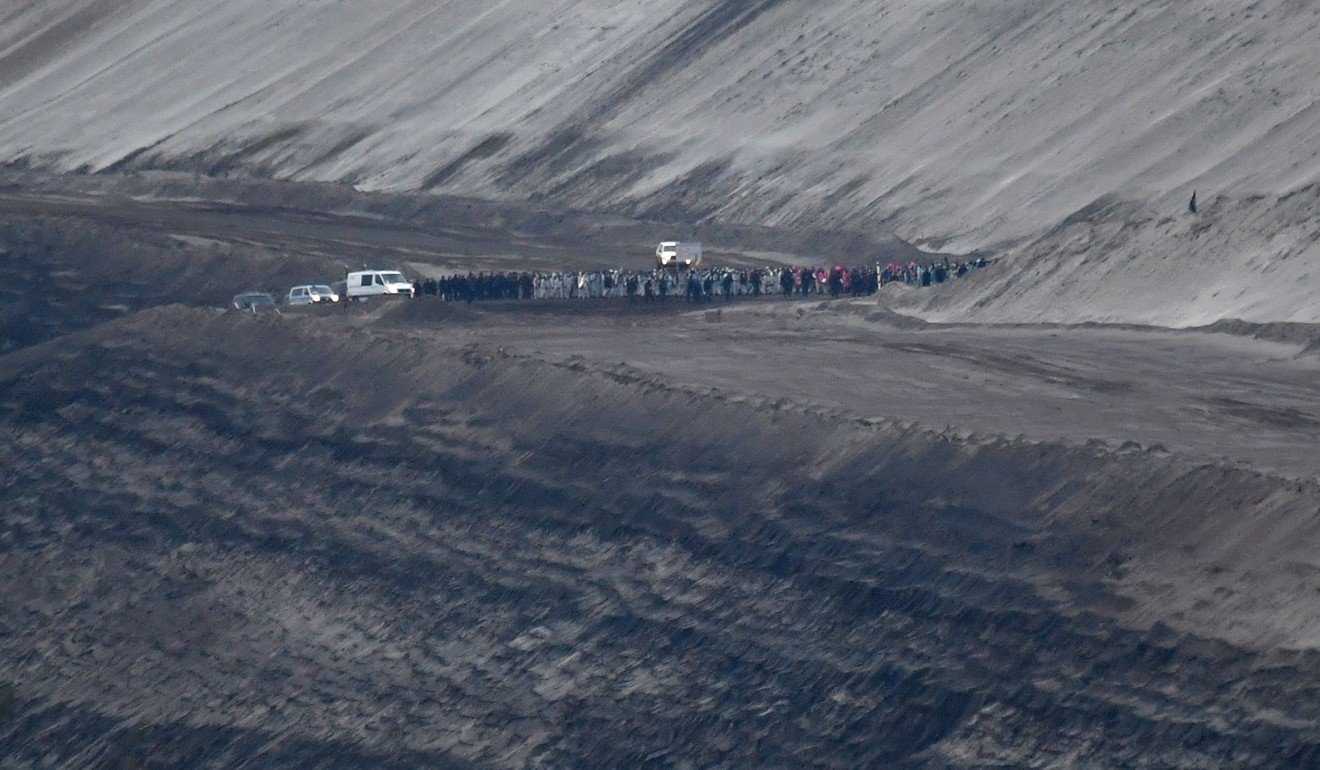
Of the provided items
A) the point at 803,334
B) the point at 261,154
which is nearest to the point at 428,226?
the point at 261,154

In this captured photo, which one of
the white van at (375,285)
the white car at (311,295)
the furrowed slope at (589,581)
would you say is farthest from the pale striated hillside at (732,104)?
the white car at (311,295)

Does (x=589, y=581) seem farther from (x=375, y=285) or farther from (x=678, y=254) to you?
(x=678, y=254)

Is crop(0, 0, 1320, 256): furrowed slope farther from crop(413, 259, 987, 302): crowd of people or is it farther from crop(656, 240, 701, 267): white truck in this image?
crop(413, 259, 987, 302): crowd of people

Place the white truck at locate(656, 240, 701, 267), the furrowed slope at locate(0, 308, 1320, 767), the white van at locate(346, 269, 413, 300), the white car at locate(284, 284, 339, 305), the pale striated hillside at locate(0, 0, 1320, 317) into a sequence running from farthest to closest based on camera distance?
the white truck at locate(656, 240, 701, 267)
the pale striated hillside at locate(0, 0, 1320, 317)
the white van at locate(346, 269, 413, 300)
the white car at locate(284, 284, 339, 305)
the furrowed slope at locate(0, 308, 1320, 767)

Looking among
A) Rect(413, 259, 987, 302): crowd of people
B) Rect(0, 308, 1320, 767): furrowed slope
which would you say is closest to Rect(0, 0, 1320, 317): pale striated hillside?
Rect(413, 259, 987, 302): crowd of people

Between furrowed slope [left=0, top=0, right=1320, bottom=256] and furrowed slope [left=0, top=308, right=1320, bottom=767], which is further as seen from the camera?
furrowed slope [left=0, top=0, right=1320, bottom=256]

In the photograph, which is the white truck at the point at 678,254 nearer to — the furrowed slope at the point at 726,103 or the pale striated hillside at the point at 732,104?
the furrowed slope at the point at 726,103

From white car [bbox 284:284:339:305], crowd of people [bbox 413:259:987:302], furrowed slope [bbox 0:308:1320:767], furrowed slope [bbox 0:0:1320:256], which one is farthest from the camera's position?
furrowed slope [bbox 0:0:1320:256]
